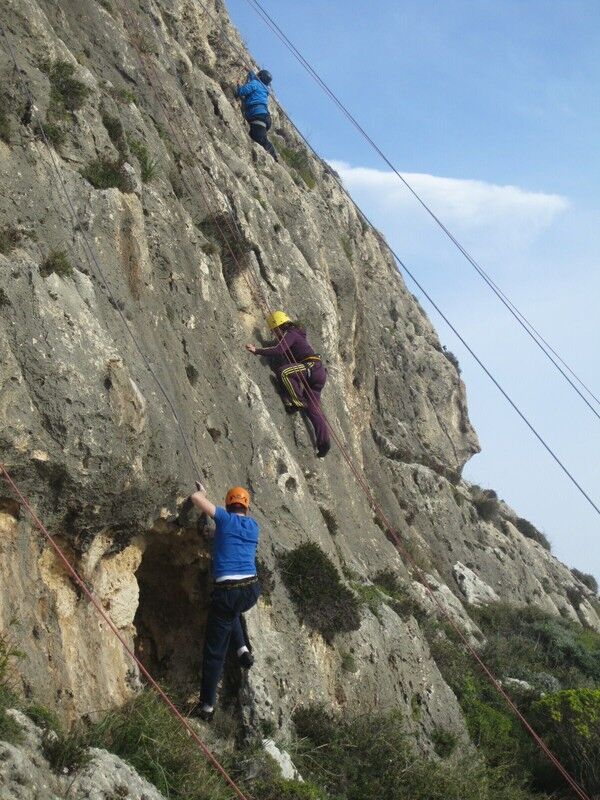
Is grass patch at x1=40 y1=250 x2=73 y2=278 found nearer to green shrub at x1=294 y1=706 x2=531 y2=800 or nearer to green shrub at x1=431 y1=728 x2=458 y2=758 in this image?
green shrub at x1=294 y1=706 x2=531 y2=800

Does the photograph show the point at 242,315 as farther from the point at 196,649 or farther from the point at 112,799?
the point at 112,799

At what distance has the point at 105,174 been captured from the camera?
13.0m

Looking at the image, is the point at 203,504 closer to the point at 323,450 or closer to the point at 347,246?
the point at 323,450

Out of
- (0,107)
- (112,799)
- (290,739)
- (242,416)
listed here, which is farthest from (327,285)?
(112,799)

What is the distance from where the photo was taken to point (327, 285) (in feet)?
70.8

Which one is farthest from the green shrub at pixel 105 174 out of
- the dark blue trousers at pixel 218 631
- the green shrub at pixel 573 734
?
the green shrub at pixel 573 734

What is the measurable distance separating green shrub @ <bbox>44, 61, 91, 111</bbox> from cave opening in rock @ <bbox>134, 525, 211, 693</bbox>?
258 inches

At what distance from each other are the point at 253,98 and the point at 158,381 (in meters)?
15.4

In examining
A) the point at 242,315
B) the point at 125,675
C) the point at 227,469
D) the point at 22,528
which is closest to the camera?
the point at 22,528

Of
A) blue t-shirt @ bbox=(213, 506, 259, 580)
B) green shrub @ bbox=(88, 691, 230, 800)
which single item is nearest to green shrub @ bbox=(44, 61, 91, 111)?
blue t-shirt @ bbox=(213, 506, 259, 580)

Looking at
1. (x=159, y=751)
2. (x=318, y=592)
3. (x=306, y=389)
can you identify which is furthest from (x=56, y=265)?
(x=306, y=389)

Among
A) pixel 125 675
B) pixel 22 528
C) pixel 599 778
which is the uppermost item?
pixel 599 778

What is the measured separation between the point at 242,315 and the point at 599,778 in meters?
9.72

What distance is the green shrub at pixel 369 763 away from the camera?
36.4 ft
